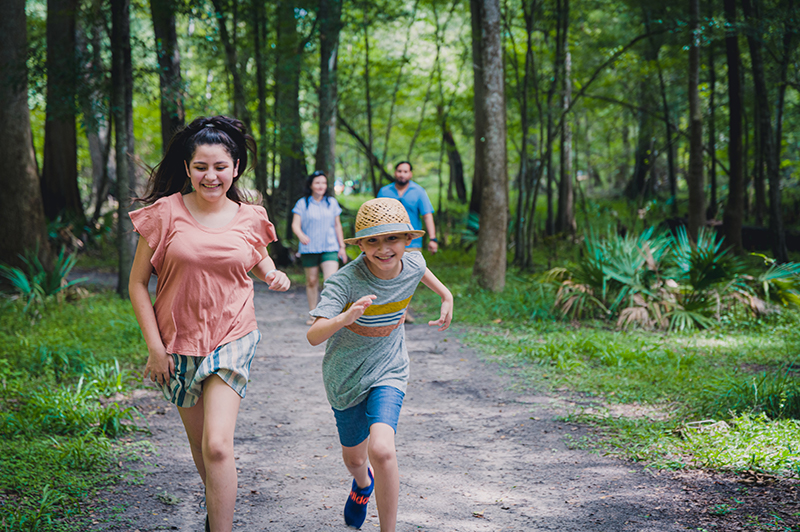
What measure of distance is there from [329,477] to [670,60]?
673 inches

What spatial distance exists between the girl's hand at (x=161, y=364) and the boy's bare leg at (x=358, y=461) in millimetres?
968

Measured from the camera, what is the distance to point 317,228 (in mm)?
8430

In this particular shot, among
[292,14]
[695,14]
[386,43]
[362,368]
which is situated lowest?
[362,368]

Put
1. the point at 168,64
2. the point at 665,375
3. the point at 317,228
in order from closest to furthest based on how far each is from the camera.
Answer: the point at 665,375 → the point at 317,228 → the point at 168,64

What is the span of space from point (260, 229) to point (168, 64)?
9973 mm

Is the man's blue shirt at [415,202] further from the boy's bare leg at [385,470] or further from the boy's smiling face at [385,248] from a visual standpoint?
the boy's bare leg at [385,470]

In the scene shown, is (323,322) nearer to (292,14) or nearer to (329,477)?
(329,477)

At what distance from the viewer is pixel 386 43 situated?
74.7 ft

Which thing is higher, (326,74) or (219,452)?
(326,74)

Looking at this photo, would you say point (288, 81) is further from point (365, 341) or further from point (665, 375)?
point (365, 341)

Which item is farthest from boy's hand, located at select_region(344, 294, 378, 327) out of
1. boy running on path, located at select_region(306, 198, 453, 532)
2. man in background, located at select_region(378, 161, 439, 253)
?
man in background, located at select_region(378, 161, 439, 253)

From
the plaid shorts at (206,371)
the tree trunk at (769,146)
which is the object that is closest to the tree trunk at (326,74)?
the tree trunk at (769,146)

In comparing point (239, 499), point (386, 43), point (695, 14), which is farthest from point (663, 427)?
point (386, 43)

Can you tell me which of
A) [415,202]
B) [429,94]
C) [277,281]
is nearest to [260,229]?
[277,281]
